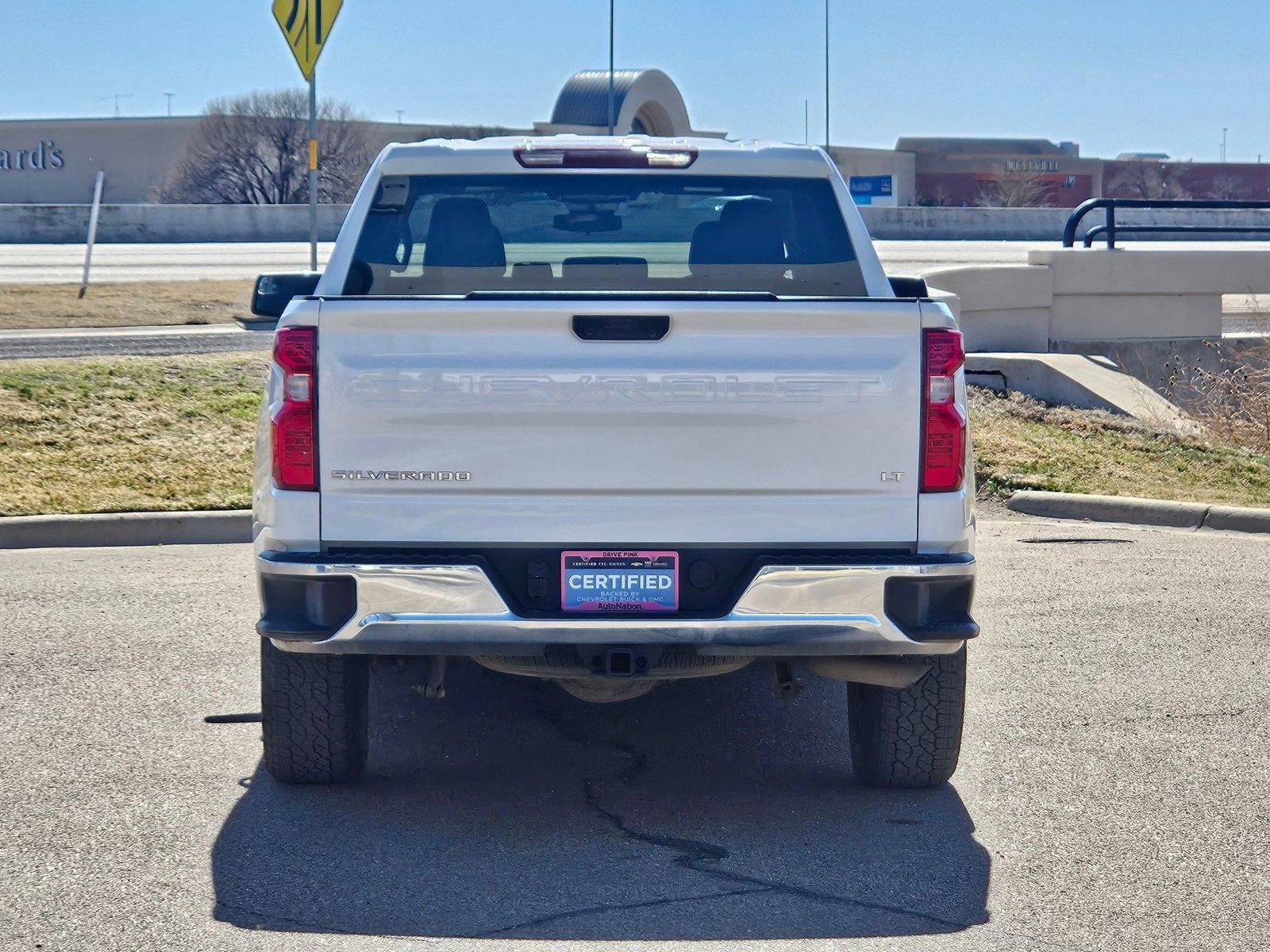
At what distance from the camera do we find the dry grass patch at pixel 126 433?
10.2 m

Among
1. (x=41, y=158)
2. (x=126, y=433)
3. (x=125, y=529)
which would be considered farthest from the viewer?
(x=41, y=158)

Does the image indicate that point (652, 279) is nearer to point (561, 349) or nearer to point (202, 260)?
point (561, 349)

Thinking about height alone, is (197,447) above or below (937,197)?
below

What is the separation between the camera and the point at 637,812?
5035 mm

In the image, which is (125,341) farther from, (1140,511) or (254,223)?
(254,223)

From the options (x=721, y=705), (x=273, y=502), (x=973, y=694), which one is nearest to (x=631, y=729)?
(x=721, y=705)

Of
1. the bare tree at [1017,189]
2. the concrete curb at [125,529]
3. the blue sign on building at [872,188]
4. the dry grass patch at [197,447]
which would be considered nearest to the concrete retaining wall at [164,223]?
the dry grass patch at [197,447]

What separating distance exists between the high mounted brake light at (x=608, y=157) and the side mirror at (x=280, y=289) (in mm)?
874

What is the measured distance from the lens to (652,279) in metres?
5.91

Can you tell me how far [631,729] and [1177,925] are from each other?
2.41m

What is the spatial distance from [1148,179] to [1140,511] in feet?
309

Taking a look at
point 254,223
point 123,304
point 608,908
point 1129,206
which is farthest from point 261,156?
point 608,908

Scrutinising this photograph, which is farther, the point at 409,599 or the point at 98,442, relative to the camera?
the point at 98,442

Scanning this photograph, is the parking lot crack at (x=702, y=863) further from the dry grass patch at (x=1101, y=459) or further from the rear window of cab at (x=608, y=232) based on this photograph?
the dry grass patch at (x=1101, y=459)
